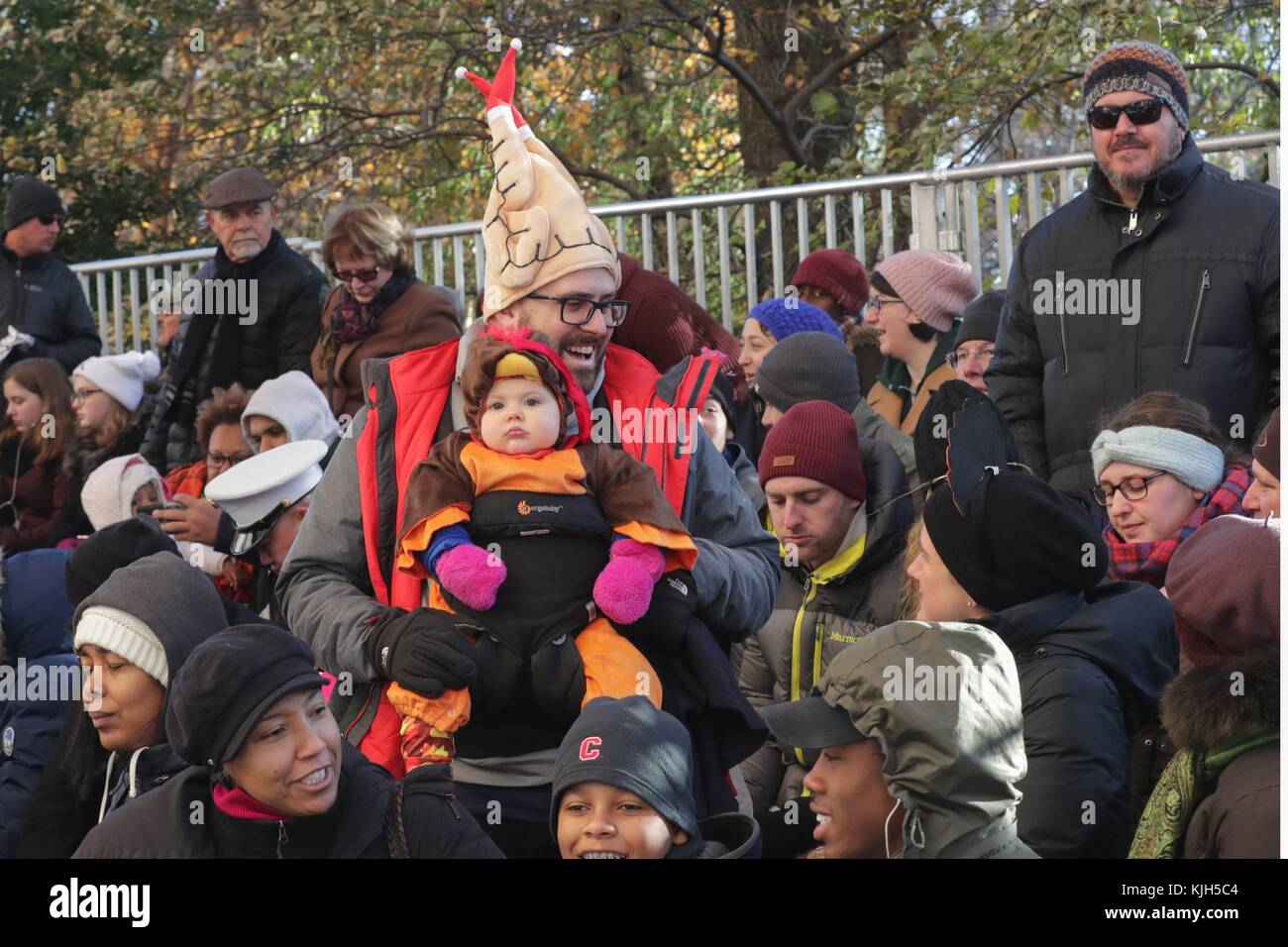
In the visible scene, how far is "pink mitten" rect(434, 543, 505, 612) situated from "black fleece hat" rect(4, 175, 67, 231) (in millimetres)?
6743

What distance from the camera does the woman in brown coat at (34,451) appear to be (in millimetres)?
8344

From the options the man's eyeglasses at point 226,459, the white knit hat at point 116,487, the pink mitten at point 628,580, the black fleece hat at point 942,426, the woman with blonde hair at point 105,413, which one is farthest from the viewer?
the woman with blonde hair at point 105,413

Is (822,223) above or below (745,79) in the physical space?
below

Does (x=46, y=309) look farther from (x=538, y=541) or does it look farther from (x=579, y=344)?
(x=538, y=541)

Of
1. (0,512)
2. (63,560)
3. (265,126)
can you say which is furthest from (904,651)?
(265,126)

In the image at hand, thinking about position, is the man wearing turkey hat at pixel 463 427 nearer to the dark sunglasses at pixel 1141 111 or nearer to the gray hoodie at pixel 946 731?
the gray hoodie at pixel 946 731

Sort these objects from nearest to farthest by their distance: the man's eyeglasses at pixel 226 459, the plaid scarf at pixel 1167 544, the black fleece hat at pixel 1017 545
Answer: the black fleece hat at pixel 1017 545 → the plaid scarf at pixel 1167 544 → the man's eyeglasses at pixel 226 459

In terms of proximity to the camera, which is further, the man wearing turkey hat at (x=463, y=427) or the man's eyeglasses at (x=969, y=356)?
the man's eyeglasses at (x=969, y=356)

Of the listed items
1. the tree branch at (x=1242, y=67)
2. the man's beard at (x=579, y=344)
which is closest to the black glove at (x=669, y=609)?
the man's beard at (x=579, y=344)

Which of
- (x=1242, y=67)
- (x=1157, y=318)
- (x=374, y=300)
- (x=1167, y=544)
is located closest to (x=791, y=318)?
(x=374, y=300)

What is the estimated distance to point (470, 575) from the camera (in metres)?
4.03

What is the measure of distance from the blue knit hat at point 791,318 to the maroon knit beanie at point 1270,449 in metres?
2.46

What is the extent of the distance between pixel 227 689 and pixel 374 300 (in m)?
3.56
